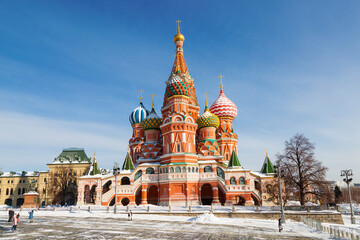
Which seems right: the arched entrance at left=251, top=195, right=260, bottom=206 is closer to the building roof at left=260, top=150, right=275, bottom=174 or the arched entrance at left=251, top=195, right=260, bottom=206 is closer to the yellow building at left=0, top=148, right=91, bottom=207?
the building roof at left=260, top=150, right=275, bottom=174

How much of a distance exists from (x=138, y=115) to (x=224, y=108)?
17.8m

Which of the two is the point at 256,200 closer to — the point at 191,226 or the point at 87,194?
the point at 191,226

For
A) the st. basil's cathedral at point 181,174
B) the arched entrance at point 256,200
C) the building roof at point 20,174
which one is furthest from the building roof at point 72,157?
the arched entrance at point 256,200

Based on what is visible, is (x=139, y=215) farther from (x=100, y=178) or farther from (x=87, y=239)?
(x=100, y=178)

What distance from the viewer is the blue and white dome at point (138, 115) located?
5703 cm

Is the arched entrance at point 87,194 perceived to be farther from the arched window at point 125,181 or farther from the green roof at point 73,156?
the green roof at point 73,156

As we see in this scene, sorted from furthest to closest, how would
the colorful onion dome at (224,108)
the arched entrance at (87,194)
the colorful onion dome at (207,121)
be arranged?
the colorful onion dome at (224,108) < the colorful onion dome at (207,121) < the arched entrance at (87,194)

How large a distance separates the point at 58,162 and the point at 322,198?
210ft

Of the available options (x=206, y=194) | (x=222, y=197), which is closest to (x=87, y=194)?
(x=206, y=194)

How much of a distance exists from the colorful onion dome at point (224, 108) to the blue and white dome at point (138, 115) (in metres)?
14.2

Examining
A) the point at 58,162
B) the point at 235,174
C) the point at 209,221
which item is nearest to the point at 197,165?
the point at 235,174

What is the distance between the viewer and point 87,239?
14.8 meters

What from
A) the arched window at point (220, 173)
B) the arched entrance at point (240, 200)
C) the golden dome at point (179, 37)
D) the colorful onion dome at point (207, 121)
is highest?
the golden dome at point (179, 37)

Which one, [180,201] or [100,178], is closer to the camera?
[180,201]
